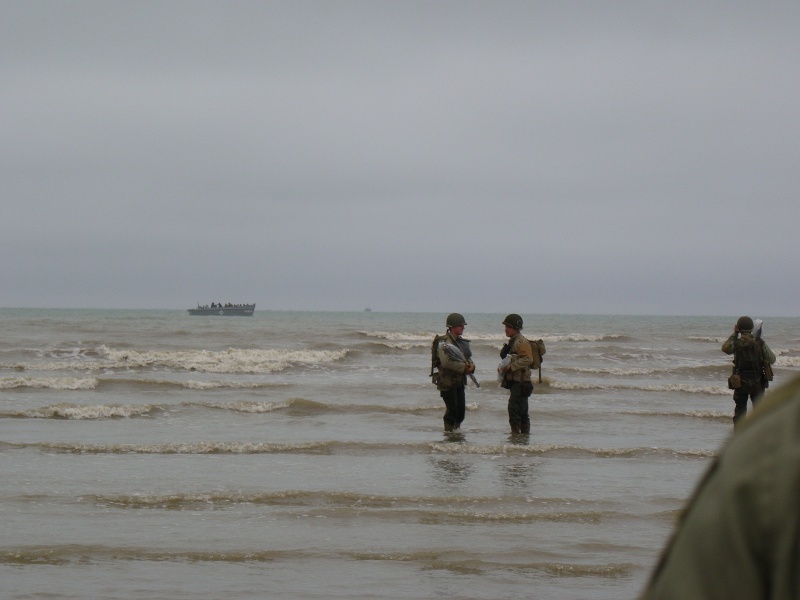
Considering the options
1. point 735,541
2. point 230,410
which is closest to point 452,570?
point 735,541

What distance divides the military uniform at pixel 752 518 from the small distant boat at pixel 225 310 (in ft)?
293

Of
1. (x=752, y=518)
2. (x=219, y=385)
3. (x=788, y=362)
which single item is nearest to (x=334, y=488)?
(x=752, y=518)

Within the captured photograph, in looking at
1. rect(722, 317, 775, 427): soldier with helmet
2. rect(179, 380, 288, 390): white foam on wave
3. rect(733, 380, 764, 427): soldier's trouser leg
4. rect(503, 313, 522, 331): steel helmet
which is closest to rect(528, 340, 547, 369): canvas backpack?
rect(503, 313, 522, 331): steel helmet

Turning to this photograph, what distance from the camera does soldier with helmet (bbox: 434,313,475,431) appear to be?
13453mm

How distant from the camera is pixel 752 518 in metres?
0.96

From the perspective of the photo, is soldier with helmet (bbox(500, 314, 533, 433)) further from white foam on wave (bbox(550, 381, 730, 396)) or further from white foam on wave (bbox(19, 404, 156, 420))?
white foam on wave (bbox(550, 381, 730, 396))

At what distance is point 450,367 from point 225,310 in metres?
77.8

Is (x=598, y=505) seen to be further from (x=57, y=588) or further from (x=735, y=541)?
(x=735, y=541)

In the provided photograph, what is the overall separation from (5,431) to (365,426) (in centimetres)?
545

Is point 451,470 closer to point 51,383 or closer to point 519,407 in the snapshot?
point 519,407

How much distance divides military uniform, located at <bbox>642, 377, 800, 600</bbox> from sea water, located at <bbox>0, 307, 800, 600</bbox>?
18.6ft

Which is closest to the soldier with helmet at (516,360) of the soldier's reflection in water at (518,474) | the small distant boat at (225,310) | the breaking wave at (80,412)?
the soldier's reflection in water at (518,474)

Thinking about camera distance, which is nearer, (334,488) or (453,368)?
(334,488)

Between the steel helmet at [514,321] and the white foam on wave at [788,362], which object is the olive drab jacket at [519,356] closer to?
the steel helmet at [514,321]
